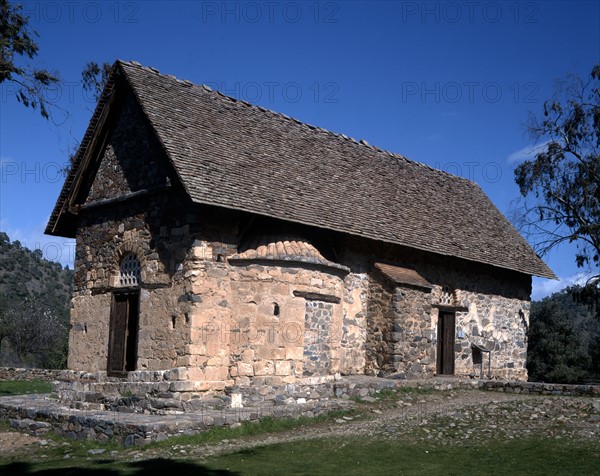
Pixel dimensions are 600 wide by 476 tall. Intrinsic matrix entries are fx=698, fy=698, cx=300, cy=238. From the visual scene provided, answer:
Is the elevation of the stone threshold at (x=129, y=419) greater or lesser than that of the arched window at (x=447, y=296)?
lesser

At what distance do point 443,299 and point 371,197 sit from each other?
4.16m

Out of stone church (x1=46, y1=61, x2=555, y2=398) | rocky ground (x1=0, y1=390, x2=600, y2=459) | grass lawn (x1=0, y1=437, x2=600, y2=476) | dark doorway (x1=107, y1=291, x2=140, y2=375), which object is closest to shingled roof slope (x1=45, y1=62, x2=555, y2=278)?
stone church (x1=46, y1=61, x2=555, y2=398)

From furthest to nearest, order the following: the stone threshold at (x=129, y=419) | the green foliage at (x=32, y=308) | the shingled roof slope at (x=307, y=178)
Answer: the green foliage at (x=32, y=308)
the shingled roof slope at (x=307, y=178)
the stone threshold at (x=129, y=419)

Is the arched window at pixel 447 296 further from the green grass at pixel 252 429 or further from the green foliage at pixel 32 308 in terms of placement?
the green foliage at pixel 32 308

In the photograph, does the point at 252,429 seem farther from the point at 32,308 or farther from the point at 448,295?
the point at 32,308

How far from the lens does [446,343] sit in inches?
868

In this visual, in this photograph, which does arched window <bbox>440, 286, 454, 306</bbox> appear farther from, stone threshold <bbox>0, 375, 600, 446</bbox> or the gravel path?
the gravel path

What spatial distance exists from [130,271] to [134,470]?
745 cm

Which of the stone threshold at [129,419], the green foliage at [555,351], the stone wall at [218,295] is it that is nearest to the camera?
the stone threshold at [129,419]

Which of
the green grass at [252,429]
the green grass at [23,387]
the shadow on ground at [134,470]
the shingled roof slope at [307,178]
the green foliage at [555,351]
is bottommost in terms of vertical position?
the green grass at [23,387]

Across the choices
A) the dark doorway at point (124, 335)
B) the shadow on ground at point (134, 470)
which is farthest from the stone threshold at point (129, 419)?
the dark doorway at point (124, 335)

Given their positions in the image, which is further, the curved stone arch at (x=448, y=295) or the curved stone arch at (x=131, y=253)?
the curved stone arch at (x=448, y=295)

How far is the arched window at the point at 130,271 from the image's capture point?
→ 16.8 metres

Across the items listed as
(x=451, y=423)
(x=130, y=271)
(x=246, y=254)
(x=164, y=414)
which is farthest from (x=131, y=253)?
(x=451, y=423)
